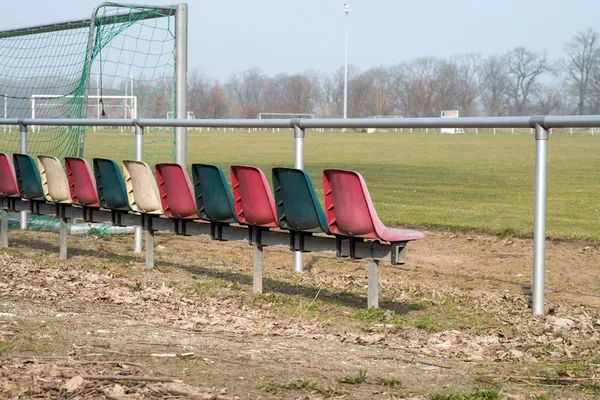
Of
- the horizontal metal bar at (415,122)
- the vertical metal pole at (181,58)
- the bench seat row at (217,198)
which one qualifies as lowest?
the bench seat row at (217,198)

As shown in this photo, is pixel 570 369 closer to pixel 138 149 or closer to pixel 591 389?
pixel 591 389

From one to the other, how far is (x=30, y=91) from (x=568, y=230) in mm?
8806

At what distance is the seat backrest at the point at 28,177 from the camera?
9.44 meters

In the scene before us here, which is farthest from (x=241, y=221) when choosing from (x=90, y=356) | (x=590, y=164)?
(x=590, y=164)

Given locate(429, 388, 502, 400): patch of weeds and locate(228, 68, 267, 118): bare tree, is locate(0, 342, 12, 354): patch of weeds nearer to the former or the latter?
locate(429, 388, 502, 400): patch of weeds

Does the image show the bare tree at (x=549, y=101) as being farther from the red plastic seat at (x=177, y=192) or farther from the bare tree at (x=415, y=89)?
the red plastic seat at (x=177, y=192)

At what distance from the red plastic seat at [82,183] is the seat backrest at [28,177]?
1.41ft

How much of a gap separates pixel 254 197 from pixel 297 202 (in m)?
0.48

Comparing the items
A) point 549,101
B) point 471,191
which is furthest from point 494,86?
point 471,191

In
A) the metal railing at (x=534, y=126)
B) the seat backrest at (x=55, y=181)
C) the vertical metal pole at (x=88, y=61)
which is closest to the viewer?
the metal railing at (x=534, y=126)

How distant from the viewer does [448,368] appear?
4.86 m

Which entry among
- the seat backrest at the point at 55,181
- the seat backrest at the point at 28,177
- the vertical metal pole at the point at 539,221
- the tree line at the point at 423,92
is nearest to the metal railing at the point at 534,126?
the vertical metal pole at the point at 539,221

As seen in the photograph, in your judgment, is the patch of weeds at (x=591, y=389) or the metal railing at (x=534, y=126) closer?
the patch of weeds at (x=591, y=389)

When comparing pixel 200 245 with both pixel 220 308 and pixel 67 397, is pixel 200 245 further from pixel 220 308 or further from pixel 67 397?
pixel 67 397
